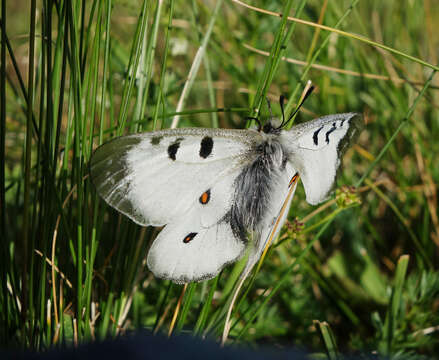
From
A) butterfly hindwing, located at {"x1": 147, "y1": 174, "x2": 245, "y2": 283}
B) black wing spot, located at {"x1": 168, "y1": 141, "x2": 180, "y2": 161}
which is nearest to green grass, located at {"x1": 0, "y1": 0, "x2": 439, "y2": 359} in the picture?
butterfly hindwing, located at {"x1": 147, "y1": 174, "x2": 245, "y2": 283}

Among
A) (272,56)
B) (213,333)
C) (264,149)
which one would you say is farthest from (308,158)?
(213,333)

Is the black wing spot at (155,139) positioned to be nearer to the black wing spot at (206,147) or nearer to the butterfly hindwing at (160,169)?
the butterfly hindwing at (160,169)

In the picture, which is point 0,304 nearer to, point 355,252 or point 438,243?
point 355,252

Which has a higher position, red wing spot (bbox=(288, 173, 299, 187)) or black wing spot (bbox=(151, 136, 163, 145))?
black wing spot (bbox=(151, 136, 163, 145))

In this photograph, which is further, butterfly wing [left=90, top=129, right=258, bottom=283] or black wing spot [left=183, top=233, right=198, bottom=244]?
black wing spot [left=183, top=233, right=198, bottom=244]

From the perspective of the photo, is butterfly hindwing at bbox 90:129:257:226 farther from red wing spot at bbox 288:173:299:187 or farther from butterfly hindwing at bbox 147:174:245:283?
red wing spot at bbox 288:173:299:187

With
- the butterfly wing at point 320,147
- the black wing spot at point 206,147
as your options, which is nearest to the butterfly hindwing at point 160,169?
the black wing spot at point 206,147
